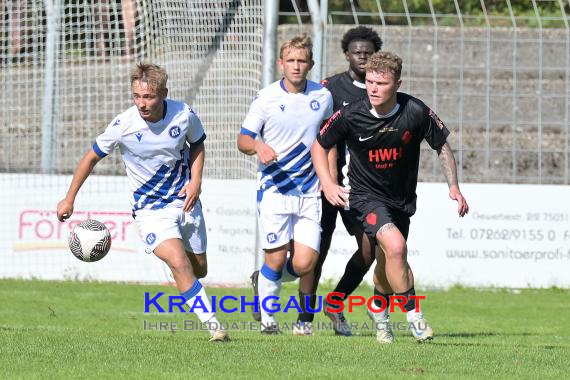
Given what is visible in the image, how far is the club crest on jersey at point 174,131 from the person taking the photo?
28.9 ft

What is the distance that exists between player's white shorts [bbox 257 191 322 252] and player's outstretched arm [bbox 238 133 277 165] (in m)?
0.50

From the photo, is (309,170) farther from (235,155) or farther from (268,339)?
(235,155)

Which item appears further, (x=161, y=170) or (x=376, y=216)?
(x=161, y=170)

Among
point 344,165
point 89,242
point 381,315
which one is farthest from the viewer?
point 344,165

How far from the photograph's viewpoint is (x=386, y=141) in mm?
8602

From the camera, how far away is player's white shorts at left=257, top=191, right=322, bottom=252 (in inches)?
372

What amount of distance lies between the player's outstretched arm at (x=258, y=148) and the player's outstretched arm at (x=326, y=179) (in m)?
0.31

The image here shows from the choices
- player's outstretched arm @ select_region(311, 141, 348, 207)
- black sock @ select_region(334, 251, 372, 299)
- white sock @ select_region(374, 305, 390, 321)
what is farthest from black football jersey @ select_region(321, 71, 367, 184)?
white sock @ select_region(374, 305, 390, 321)

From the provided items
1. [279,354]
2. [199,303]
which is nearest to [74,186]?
[199,303]

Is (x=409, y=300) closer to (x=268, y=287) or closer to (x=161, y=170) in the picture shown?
(x=268, y=287)

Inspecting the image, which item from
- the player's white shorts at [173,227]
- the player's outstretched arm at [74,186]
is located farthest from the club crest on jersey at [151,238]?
the player's outstretched arm at [74,186]

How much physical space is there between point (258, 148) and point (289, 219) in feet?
2.77

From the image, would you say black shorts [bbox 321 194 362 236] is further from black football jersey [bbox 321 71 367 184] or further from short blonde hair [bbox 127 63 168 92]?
short blonde hair [bbox 127 63 168 92]

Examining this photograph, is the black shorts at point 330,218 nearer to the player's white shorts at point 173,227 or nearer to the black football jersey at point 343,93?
the black football jersey at point 343,93
